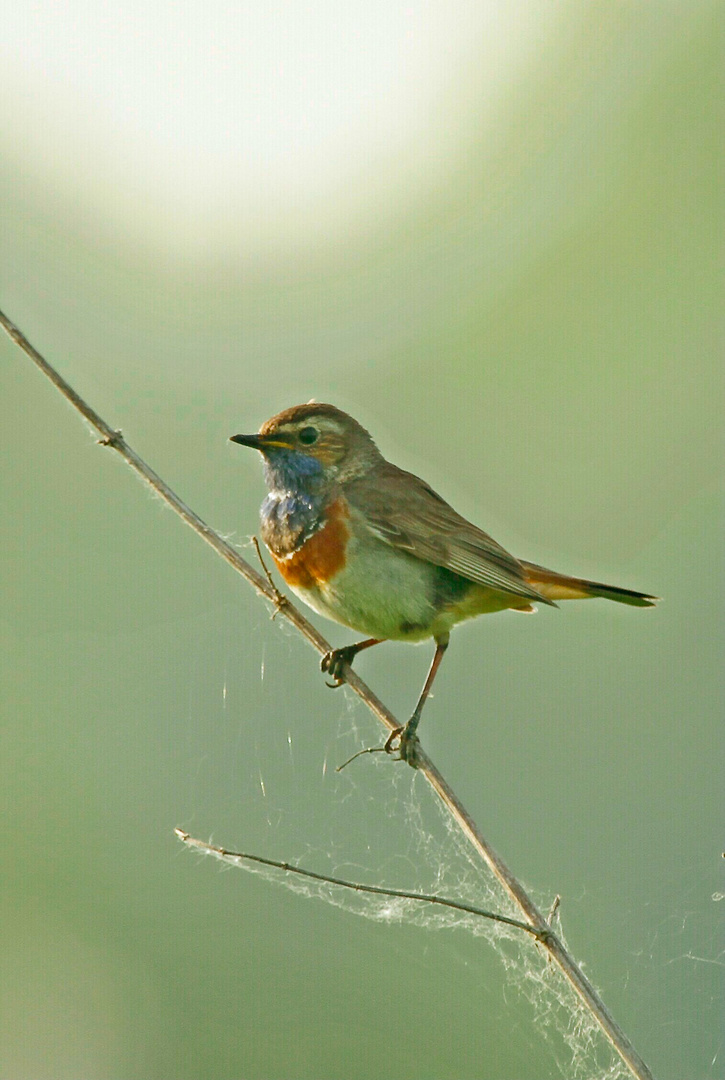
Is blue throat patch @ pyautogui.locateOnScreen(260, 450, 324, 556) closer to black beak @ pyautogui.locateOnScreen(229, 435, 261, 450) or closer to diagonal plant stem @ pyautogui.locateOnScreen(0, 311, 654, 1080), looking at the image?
black beak @ pyautogui.locateOnScreen(229, 435, 261, 450)

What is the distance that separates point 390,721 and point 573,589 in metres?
1.42

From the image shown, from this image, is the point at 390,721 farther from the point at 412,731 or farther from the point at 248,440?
the point at 248,440

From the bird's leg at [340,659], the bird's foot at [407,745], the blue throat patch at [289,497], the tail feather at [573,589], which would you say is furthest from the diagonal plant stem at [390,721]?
the tail feather at [573,589]

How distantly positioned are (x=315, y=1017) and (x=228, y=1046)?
2.40 ft

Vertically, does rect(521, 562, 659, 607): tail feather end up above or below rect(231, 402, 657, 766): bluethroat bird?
below

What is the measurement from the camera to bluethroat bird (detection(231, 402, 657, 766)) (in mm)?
4797

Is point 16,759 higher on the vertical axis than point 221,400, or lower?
lower

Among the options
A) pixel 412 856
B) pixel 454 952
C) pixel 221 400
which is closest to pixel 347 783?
pixel 412 856

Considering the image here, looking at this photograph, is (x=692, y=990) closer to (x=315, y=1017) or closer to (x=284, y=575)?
(x=284, y=575)

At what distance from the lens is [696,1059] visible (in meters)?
4.01

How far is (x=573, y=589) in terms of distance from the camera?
519cm

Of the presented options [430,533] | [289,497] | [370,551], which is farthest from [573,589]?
[289,497]

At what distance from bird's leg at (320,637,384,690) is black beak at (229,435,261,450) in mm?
888

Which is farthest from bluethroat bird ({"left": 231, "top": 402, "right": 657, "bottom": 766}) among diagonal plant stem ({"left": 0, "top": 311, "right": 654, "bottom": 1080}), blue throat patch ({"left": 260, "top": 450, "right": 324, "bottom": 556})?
diagonal plant stem ({"left": 0, "top": 311, "right": 654, "bottom": 1080})
